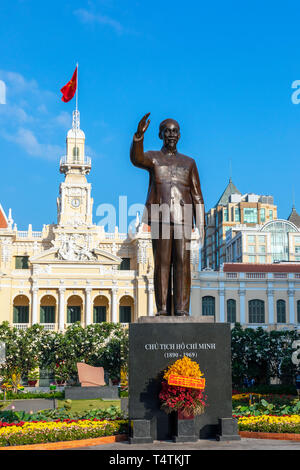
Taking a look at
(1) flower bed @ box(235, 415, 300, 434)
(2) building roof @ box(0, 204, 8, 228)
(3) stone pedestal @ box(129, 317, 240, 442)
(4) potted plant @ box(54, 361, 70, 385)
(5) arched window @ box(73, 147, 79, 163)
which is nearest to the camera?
(3) stone pedestal @ box(129, 317, 240, 442)

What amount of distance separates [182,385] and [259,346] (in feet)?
88.1

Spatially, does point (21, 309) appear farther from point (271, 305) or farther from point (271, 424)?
point (271, 424)

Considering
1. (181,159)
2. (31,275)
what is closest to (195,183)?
(181,159)

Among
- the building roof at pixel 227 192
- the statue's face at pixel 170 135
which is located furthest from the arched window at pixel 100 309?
the building roof at pixel 227 192

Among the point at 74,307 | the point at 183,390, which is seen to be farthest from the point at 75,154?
the point at 183,390

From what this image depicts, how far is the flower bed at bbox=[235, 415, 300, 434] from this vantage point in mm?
10609

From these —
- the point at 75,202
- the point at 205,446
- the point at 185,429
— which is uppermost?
the point at 75,202

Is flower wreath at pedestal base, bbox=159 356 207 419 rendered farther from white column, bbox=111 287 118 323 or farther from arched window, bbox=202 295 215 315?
arched window, bbox=202 295 215 315

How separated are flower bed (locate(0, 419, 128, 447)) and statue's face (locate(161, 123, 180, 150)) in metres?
5.12

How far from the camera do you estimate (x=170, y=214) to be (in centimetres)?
1116

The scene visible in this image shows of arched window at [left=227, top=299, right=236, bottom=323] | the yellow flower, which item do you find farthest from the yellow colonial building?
the yellow flower

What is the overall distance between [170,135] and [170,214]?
→ 1473 mm

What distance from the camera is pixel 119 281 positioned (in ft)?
176

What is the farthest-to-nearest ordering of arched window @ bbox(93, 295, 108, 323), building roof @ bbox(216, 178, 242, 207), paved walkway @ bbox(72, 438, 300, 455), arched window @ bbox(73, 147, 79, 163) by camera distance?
building roof @ bbox(216, 178, 242, 207)
arched window @ bbox(73, 147, 79, 163)
arched window @ bbox(93, 295, 108, 323)
paved walkway @ bbox(72, 438, 300, 455)
